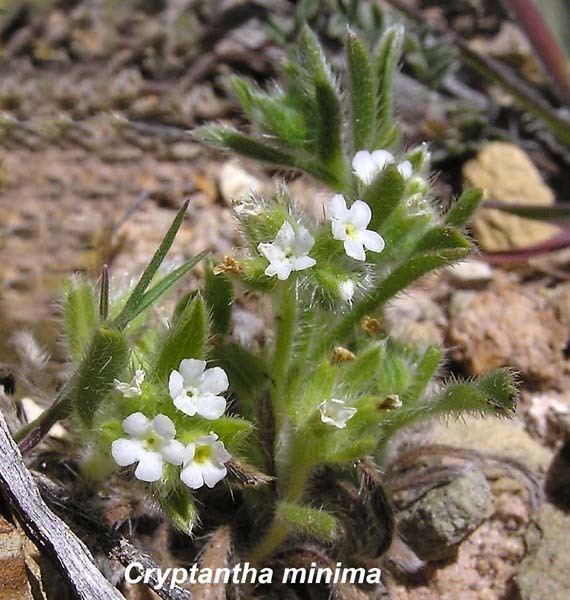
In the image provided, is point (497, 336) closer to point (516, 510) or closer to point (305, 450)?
point (516, 510)

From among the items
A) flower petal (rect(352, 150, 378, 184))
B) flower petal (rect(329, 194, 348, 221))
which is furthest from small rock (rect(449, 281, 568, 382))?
flower petal (rect(329, 194, 348, 221))

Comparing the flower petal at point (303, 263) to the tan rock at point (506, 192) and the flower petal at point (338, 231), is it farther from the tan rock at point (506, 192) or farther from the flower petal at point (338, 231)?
the tan rock at point (506, 192)

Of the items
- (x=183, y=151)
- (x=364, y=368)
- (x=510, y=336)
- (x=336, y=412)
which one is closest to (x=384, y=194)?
(x=364, y=368)

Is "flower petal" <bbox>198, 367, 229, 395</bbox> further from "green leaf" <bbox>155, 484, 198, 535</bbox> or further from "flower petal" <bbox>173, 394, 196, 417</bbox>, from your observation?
"green leaf" <bbox>155, 484, 198, 535</bbox>

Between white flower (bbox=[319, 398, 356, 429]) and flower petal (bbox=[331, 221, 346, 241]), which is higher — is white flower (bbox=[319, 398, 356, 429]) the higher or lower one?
the lower one

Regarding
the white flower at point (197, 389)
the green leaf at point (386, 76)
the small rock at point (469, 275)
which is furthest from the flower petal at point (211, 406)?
the small rock at point (469, 275)

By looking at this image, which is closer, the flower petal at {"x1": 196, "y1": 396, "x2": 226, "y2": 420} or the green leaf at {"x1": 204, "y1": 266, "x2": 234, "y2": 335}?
the flower petal at {"x1": 196, "y1": 396, "x2": 226, "y2": 420}

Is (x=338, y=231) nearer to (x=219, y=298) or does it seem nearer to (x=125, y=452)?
(x=219, y=298)
